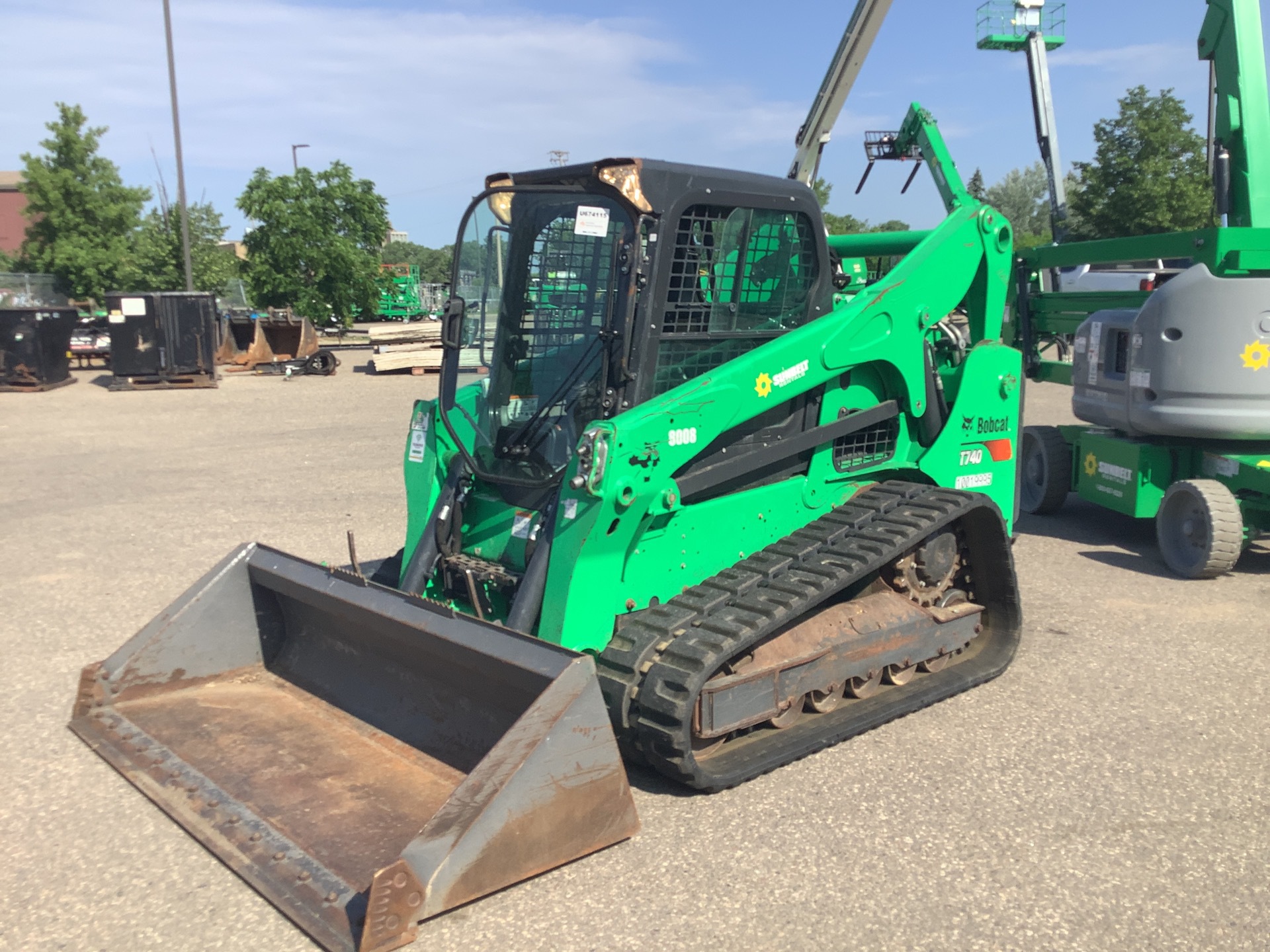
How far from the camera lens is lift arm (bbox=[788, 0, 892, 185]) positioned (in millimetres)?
18031

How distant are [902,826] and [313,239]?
1027 inches

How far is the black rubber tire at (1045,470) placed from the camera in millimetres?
9195

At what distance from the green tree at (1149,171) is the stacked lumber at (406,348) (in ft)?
65.1

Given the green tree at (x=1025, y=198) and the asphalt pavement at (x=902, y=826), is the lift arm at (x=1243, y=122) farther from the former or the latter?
the green tree at (x=1025, y=198)

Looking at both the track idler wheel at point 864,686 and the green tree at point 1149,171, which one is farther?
the green tree at point 1149,171

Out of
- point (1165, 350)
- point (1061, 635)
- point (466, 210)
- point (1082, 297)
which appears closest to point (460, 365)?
point (466, 210)

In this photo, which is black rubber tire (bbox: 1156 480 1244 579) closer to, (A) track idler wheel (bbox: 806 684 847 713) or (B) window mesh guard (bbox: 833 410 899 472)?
(B) window mesh guard (bbox: 833 410 899 472)

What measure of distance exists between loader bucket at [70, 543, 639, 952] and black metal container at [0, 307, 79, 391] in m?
17.4

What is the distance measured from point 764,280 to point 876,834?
8.17 ft

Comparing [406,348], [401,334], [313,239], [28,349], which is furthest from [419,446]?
[313,239]

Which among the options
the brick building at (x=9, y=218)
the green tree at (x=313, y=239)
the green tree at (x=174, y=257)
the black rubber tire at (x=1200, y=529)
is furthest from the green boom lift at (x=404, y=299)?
the brick building at (x=9, y=218)

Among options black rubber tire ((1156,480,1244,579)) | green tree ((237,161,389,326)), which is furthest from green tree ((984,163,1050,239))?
black rubber tire ((1156,480,1244,579))

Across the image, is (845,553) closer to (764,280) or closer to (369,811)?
(764,280)

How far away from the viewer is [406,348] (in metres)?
22.8
